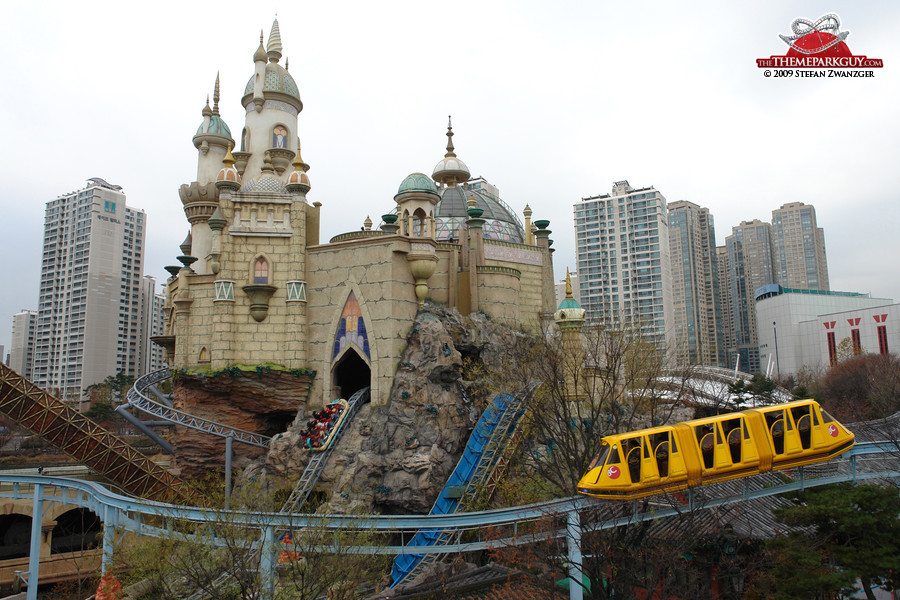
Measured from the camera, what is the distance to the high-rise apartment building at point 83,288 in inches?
3620

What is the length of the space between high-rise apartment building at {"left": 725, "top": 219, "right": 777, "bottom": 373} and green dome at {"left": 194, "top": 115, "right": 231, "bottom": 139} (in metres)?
113

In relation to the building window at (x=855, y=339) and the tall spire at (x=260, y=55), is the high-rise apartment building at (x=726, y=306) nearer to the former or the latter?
the building window at (x=855, y=339)

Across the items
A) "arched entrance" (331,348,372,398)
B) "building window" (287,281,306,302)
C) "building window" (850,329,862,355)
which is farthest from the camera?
"building window" (850,329,862,355)

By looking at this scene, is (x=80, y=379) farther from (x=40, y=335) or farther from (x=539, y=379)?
(x=539, y=379)

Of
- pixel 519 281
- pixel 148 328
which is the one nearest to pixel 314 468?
pixel 519 281

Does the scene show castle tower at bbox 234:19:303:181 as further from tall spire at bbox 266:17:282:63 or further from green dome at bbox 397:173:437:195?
green dome at bbox 397:173:437:195

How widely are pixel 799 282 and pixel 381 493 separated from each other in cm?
12656

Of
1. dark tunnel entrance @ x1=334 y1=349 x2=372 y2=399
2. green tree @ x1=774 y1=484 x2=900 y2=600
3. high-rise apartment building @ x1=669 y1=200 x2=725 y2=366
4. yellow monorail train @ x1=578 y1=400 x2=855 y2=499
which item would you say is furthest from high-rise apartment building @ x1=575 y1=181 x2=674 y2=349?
green tree @ x1=774 y1=484 x2=900 y2=600

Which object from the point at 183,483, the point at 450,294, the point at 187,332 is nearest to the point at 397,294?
the point at 450,294

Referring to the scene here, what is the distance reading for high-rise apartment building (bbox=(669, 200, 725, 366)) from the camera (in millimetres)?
107000

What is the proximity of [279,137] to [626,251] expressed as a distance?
6375 centimetres

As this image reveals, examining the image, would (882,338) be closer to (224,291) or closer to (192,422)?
(224,291)

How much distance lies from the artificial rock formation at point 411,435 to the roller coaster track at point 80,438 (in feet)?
19.7

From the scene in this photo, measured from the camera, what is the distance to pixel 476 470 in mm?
30094
